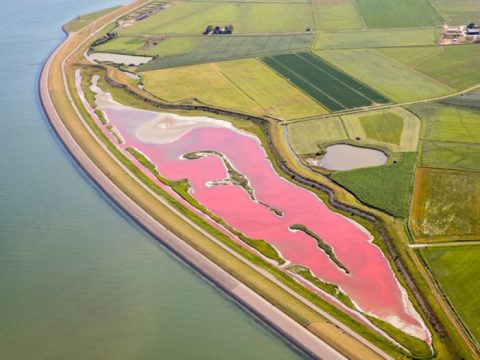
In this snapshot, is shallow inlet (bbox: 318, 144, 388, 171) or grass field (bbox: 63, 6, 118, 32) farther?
grass field (bbox: 63, 6, 118, 32)

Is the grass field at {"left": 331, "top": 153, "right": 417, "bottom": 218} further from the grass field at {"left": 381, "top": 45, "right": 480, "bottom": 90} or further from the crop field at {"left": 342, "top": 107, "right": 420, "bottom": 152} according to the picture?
the grass field at {"left": 381, "top": 45, "right": 480, "bottom": 90}

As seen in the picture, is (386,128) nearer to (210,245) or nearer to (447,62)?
(447,62)

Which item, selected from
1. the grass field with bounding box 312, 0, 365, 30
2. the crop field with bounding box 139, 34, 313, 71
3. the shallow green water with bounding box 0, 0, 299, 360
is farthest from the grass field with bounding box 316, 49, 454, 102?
the shallow green water with bounding box 0, 0, 299, 360

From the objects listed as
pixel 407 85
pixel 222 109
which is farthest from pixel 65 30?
pixel 407 85

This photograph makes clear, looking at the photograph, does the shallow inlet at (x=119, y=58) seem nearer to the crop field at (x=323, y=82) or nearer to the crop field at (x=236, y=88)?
the crop field at (x=236, y=88)

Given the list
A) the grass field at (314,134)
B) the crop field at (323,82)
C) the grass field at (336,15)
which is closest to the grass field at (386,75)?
the crop field at (323,82)

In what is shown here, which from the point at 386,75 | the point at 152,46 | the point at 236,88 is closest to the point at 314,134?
the point at 236,88
